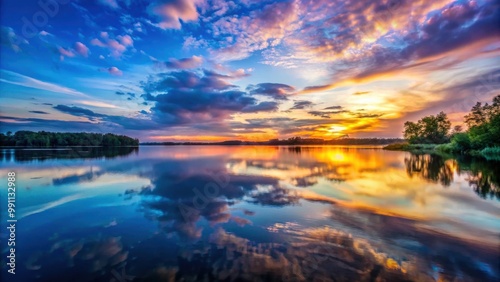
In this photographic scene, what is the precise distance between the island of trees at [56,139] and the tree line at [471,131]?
144122 millimetres

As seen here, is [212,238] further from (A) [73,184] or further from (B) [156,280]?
(A) [73,184]

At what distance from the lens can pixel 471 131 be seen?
54.8m

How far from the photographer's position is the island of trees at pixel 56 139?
95000 millimetres

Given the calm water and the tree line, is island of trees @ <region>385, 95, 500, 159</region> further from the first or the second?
the calm water

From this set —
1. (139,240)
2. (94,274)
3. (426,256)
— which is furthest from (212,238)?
(426,256)

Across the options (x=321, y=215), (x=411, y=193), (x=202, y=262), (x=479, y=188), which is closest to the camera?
(x=202, y=262)

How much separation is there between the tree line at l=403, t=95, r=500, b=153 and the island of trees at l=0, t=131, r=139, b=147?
14412 centimetres

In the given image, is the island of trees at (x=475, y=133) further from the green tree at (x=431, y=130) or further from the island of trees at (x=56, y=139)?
the island of trees at (x=56, y=139)

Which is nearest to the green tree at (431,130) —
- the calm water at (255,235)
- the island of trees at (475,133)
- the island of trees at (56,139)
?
the island of trees at (475,133)

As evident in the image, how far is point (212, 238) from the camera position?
7.09m

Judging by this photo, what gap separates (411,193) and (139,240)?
14.6 m

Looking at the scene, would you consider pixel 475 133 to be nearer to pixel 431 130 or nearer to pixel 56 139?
pixel 431 130

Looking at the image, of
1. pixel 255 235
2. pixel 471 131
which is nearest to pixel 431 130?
pixel 471 131

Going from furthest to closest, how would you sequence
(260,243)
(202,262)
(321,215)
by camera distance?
(321,215) < (260,243) < (202,262)
